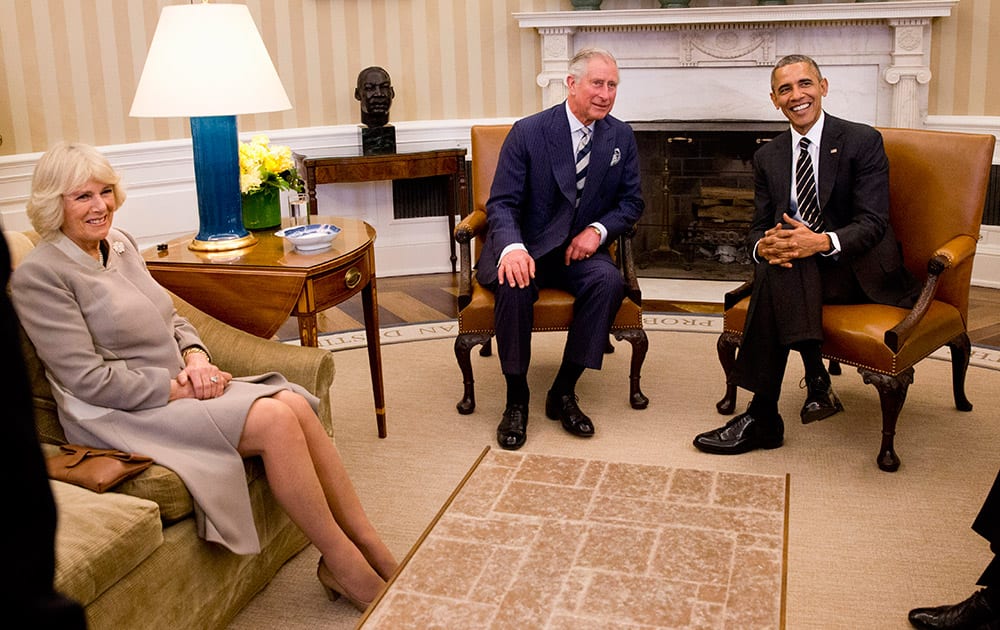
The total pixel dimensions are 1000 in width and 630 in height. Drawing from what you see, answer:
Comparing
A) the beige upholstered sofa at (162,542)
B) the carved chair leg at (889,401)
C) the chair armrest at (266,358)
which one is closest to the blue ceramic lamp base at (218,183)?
the chair armrest at (266,358)

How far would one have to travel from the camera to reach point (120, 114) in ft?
17.2

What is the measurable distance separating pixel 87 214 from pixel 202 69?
0.76 m

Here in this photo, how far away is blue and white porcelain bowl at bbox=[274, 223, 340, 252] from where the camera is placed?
3.11 metres

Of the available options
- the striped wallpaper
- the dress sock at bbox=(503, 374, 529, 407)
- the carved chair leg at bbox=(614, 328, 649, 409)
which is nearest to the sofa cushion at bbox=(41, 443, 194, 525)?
the dress sock at bbox=(503, 374, 529, 407)

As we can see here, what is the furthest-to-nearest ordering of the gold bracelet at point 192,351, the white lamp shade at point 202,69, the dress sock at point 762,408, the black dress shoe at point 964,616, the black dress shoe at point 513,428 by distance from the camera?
the black dress shoe at point 513,428 < the dress sock at point 762,408 < the white lamp shade at point 202,69 < the gold bracelet at point 192,351 < the black dress shoe at point 964,616

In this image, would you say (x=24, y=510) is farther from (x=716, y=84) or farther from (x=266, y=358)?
(x=716, y=84)

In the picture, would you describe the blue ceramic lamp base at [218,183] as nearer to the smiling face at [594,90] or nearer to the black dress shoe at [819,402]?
the smiling face at [594,90]

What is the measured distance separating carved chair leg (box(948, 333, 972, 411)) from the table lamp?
90.9 inches

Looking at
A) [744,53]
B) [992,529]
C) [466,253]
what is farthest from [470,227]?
[744,53]

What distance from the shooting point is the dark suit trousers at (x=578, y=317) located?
11.4 feet

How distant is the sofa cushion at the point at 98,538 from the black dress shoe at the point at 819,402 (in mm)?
2091

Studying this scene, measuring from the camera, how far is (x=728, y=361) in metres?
3.64

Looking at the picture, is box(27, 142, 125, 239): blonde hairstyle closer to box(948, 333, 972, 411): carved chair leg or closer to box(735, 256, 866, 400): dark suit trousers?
box(735, 256, 866, 400): dark suit trousers

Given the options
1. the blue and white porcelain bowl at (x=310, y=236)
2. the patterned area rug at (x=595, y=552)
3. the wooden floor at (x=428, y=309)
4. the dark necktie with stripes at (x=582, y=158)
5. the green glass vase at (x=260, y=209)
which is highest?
the dark necktie with stripes at (x=582, y=158)
